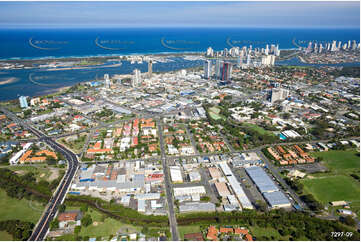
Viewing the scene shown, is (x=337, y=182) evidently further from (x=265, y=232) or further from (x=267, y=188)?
(x=265, y=232)

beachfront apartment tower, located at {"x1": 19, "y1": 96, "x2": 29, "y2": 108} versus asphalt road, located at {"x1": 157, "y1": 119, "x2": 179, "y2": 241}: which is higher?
beachfront apartment tower, located at {"x1": 19, "y1": 96, "x2": 29, "y2": 108}

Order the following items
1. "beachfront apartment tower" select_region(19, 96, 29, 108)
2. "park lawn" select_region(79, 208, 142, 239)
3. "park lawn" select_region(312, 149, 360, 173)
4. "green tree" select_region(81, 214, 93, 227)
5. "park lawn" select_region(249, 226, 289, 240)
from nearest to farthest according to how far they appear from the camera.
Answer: "park lawn" select_region(79, 208, 142, 239) < "park lawn" select_region(249, 226, 289, 240) < "green tree" select_region(81, 214, 93, 227) < "park lawn" select_region(312, 149, 360, 173) < "beachfront apartment tower" select_region(19, 96, 29, 108)

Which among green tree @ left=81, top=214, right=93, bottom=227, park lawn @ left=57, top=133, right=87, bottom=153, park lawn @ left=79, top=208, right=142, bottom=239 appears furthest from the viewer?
park lawn @ left=57, top=133, right=87, bottom=153

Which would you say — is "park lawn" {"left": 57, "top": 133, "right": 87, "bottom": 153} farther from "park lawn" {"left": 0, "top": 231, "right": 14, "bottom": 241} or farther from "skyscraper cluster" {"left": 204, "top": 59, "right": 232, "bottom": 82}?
"skyscraper cluster" {"left": 204, "top": 59, "right": 232, "bottom": 82}

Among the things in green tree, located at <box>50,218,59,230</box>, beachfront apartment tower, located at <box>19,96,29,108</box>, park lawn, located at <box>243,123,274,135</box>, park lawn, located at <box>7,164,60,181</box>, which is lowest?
green tree, located at <box>50,218,59,230</box>

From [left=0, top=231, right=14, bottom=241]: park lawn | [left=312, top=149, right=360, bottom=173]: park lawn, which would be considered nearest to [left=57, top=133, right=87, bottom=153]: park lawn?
[left=0, top=231, right=14, bottom=241]: park lawn

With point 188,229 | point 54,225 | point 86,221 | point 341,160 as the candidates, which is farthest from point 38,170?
point 341,160
